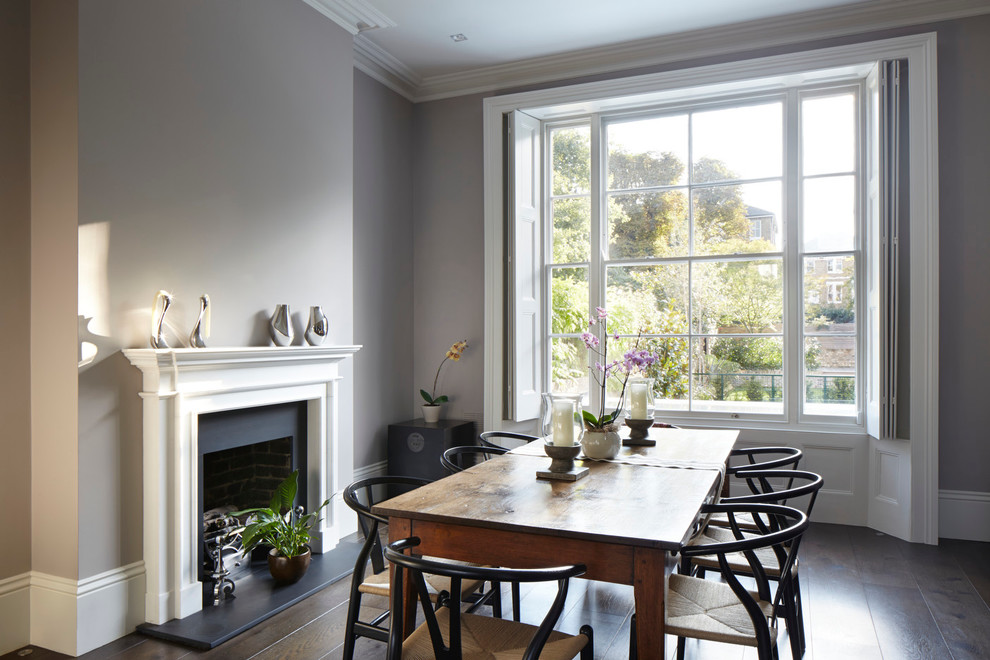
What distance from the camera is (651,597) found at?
170 centimetres

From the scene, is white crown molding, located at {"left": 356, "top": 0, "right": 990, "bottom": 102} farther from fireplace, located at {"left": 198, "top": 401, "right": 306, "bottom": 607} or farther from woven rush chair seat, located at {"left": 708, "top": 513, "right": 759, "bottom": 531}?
woven rush chair seat, located at {"left": 708, "top": 513, "right": 759, "bottom": 531}

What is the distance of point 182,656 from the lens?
8.47ft

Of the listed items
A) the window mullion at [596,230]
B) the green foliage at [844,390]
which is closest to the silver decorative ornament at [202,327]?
the window mullion at [596,230]

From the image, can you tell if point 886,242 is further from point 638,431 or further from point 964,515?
point 638,431

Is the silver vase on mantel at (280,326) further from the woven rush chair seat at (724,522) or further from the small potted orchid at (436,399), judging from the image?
the woven rush chair seat at (724,522)

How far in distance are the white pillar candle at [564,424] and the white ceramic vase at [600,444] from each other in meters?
0.24

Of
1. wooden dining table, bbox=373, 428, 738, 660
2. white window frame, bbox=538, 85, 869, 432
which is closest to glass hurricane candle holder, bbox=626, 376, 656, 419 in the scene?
wooden dining table, bbox=373, 428, 738, 660

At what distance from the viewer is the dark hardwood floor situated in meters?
2.62

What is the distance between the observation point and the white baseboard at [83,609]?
2.64 meters

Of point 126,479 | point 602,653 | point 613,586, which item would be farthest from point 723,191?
point 126,479

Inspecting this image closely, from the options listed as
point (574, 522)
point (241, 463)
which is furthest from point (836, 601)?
point (241, 463)

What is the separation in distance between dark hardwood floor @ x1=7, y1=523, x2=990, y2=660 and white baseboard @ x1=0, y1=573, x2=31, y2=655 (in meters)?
0.07

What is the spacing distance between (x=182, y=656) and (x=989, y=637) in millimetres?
3201

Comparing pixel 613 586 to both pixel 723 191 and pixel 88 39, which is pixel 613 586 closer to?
pixel 723 191
